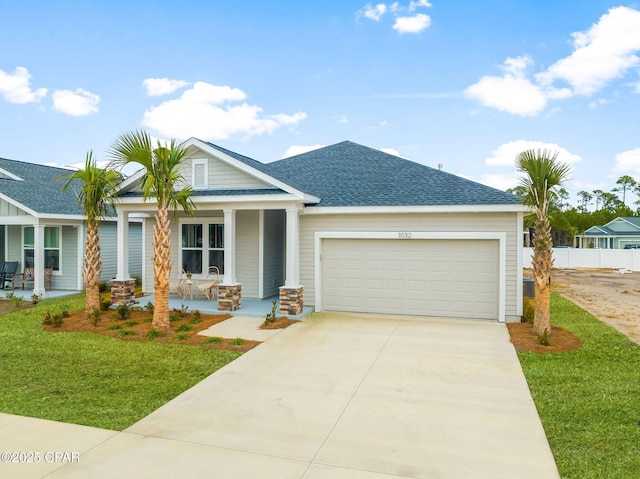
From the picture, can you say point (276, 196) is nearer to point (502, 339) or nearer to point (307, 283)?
point (307, 283)

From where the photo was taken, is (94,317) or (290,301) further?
(290,301)

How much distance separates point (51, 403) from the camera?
5.46 m

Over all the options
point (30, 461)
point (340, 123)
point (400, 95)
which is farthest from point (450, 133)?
Answer: point (30, 461)

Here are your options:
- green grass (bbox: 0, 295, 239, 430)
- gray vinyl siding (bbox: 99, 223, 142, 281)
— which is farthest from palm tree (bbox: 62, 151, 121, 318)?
gray vinyl siding (bbox: 99, 223, 142, 281)

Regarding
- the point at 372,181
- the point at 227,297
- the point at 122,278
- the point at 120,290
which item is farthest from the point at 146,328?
the point at 372,181

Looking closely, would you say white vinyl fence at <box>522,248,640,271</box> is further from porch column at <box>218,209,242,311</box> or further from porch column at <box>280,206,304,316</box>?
porch column at <box>218,209,242,311</box>

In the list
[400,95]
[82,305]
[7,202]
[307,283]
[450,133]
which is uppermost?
[400,95]

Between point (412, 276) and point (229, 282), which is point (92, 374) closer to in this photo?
point (229, 282)

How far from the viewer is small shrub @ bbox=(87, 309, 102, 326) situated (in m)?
10.1

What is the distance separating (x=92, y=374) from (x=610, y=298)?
17076mm

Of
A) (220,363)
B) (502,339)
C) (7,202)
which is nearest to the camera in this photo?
(220,363)

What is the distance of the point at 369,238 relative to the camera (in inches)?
460

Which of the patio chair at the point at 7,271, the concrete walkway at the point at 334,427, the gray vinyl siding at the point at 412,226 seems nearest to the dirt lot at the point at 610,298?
the gray vinyl siding at the point at 412,226

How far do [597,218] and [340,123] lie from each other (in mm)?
42502
